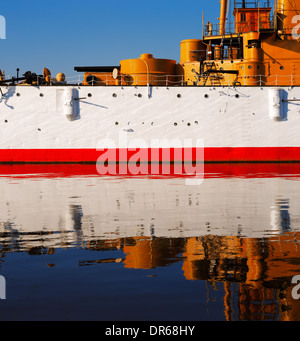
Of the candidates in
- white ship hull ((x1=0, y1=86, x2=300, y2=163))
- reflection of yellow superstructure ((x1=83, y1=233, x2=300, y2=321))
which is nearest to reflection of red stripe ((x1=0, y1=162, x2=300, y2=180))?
white ship hull ((x1=0, y1=86, x2=300, y2=163))

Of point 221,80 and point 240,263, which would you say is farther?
point 221,80

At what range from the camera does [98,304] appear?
4.46 metres

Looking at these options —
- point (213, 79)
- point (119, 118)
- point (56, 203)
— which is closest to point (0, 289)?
point (56, 203)

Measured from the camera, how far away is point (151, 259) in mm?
6227

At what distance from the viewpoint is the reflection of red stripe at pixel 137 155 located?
3139cm

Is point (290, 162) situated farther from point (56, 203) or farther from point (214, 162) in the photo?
point (56, 203)

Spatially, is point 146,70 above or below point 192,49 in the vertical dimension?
below

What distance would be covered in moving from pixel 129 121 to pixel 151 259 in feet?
83.6

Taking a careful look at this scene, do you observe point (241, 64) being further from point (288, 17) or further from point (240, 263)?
point (240, 263)

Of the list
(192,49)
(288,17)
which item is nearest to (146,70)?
(192,49)

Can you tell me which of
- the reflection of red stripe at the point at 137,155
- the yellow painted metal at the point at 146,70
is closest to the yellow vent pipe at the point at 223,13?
the yellow painted metal at the point at 146,70

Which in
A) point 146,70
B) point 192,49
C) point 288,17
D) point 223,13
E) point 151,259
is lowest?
point 151,259

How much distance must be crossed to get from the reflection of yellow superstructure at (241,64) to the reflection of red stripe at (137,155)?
4.89 m

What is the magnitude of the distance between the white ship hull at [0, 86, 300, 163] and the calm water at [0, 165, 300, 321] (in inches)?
749
